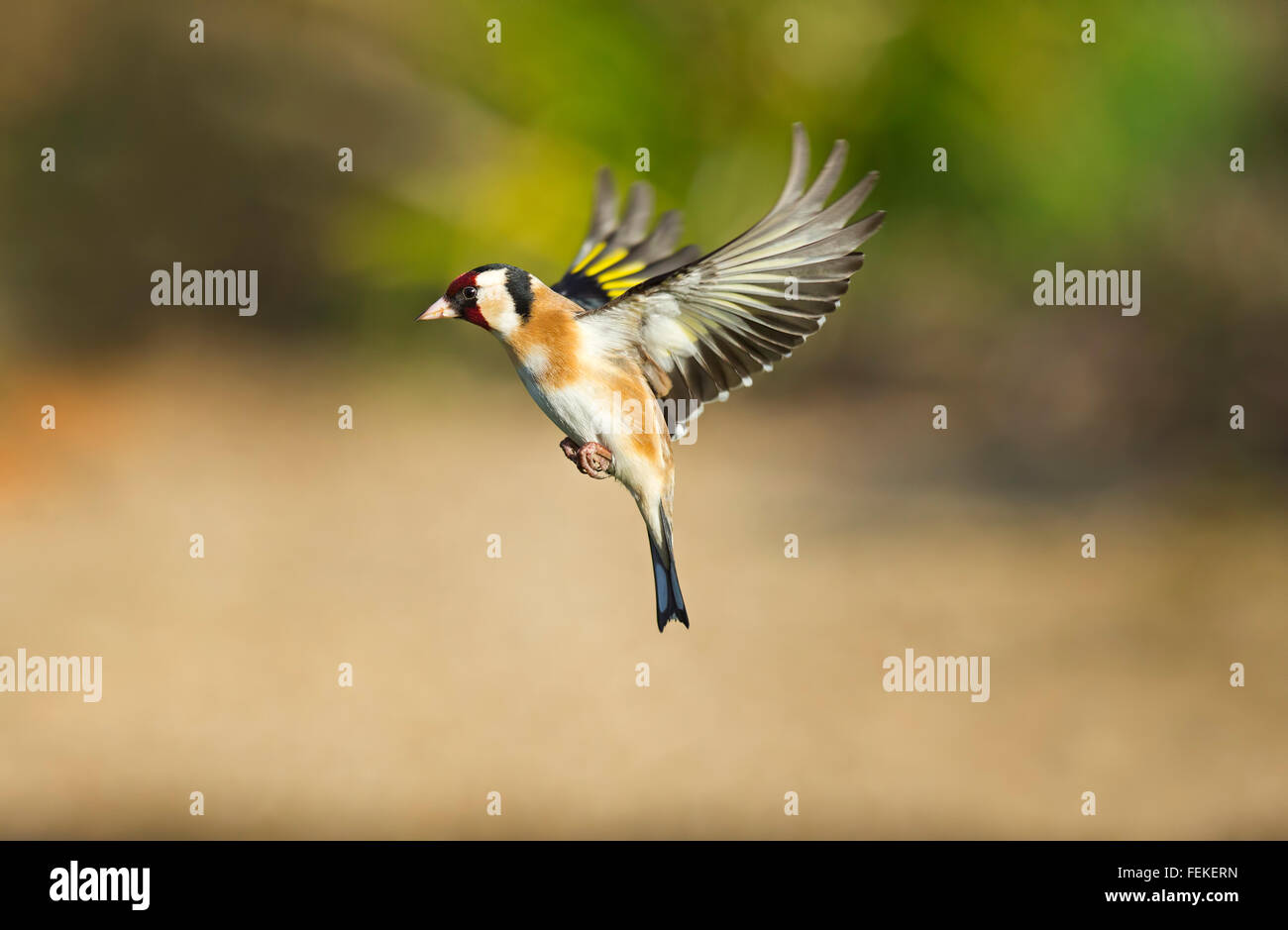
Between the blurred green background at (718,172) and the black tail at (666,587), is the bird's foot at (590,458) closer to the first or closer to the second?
the black tail at (666,587)

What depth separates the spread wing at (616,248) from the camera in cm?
114

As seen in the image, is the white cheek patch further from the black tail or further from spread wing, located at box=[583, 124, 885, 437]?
the black tail

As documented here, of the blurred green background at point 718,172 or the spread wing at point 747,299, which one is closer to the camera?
the spread wing at point 747,299

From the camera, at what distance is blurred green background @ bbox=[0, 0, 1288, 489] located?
1.70 metres

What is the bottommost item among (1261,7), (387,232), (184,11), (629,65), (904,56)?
(387,232)

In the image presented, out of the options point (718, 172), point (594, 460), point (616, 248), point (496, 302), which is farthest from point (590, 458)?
point (718, 172)

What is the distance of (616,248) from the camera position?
118 centimetres

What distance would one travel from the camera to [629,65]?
1915 millimetres

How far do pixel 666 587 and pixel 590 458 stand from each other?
0.09m

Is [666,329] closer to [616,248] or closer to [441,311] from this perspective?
[441,311]

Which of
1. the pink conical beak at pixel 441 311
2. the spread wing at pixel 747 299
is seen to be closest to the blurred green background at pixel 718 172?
the spread wing at pixel 747 299

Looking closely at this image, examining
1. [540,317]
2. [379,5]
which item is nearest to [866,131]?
[379,5]

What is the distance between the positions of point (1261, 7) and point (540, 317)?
11.2ft

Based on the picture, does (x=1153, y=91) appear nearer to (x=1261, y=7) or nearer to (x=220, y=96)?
(x=1261, y=7)
